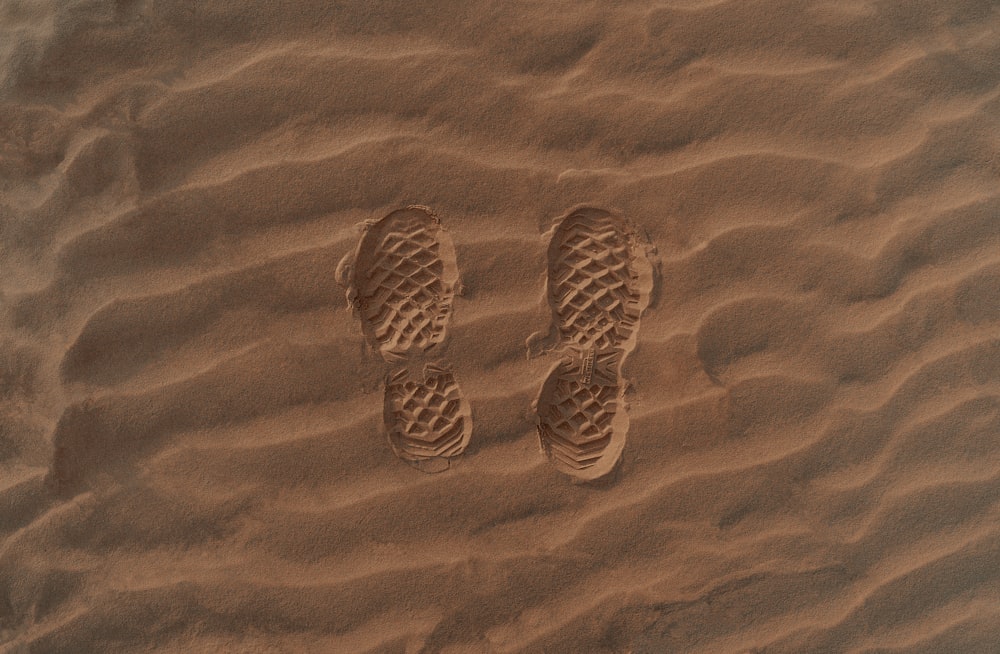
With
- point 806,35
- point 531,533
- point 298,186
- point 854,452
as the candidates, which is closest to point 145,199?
point 298,186

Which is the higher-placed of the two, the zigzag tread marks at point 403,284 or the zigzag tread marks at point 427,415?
the zigzag tread marks at point 403,284

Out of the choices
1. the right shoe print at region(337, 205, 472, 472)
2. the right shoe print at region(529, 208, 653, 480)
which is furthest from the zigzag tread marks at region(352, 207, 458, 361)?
the right shoe print at region(529, 208, 653, 480)

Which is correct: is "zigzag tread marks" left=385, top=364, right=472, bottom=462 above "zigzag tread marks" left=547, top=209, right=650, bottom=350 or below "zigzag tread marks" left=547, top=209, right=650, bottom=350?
below

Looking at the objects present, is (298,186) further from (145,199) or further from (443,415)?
(443,415)

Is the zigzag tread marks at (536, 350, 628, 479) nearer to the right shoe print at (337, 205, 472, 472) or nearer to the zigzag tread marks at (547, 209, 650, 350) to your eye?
the zigzag tread marks at (547, 209, 650, 350)

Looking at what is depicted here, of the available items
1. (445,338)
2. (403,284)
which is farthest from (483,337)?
(403,284)

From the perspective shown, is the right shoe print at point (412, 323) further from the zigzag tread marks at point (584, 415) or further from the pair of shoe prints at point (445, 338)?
the zigzag tread marks at point (584, 415)

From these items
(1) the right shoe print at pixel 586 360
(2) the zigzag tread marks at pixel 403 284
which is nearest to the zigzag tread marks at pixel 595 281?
(1) the right shoe print at pixel 586 360
